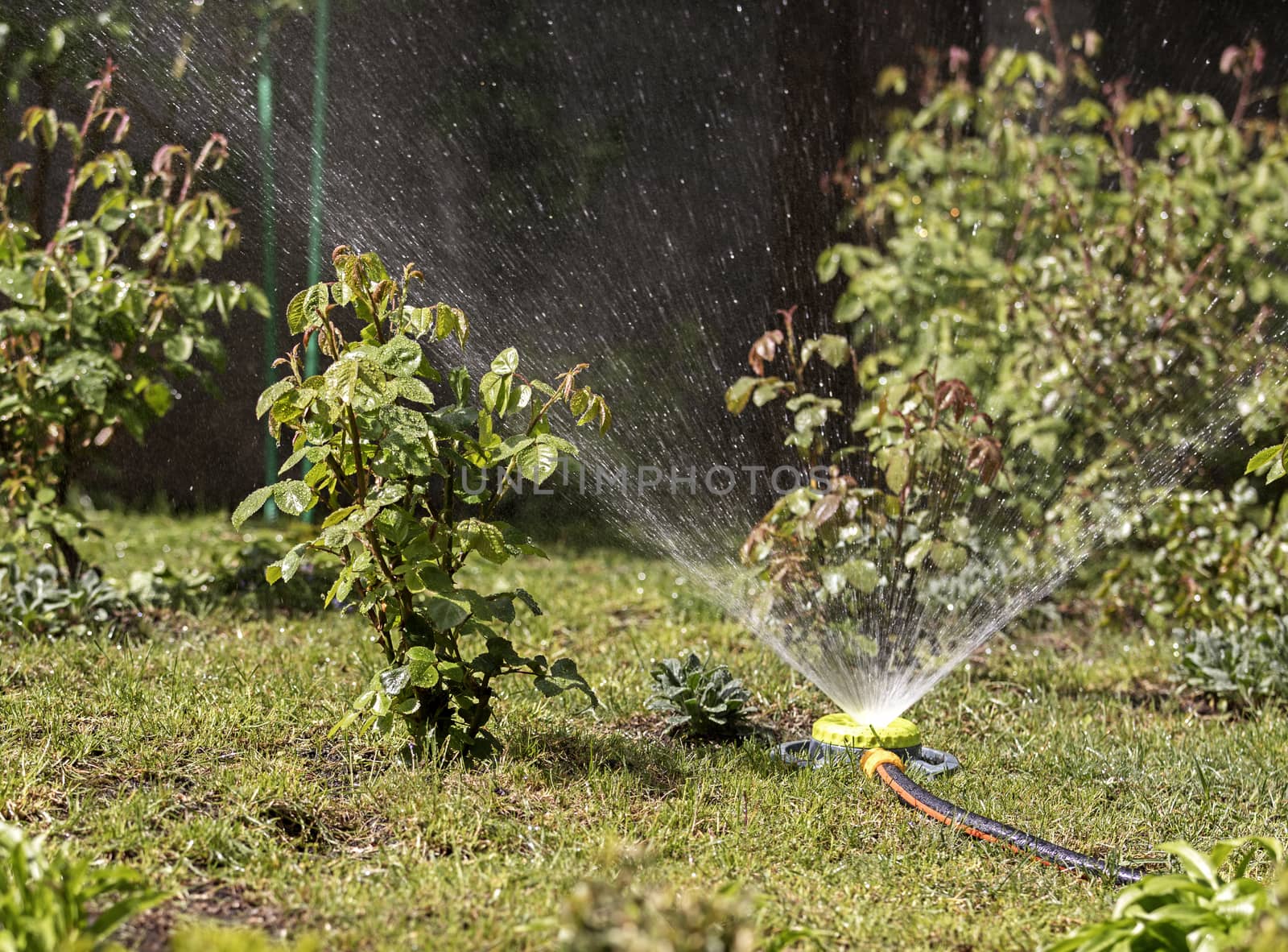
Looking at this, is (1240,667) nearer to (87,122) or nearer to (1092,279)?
(1092,279)

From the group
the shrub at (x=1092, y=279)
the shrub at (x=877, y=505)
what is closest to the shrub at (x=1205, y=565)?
the shrub at (x=1092, y=279)

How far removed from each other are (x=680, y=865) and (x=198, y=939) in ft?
2.91

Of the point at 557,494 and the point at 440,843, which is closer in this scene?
the point at 440,843

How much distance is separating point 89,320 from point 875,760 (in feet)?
8.30

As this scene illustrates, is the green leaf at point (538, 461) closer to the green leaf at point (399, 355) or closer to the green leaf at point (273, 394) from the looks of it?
the green leaf at point (399, 355)

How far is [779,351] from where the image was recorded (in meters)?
5.01

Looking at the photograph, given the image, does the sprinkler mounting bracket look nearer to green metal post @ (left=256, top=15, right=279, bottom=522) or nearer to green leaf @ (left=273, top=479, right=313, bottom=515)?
green leaf @ (left=273, top=479, right=313, bottom=515)

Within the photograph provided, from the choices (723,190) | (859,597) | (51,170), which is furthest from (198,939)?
(723,190)

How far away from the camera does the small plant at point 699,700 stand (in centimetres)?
284

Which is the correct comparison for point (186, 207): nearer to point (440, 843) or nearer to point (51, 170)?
point (51, 170)

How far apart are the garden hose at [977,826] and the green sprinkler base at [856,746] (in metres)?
0.06

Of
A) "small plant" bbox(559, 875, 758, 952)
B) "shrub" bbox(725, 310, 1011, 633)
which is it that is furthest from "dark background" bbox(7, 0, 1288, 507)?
"small plant" bbox(559, 875, 758, 952)

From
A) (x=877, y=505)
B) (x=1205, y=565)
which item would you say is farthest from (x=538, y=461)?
→ (x=1205, y=565)

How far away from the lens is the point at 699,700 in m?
2.84
